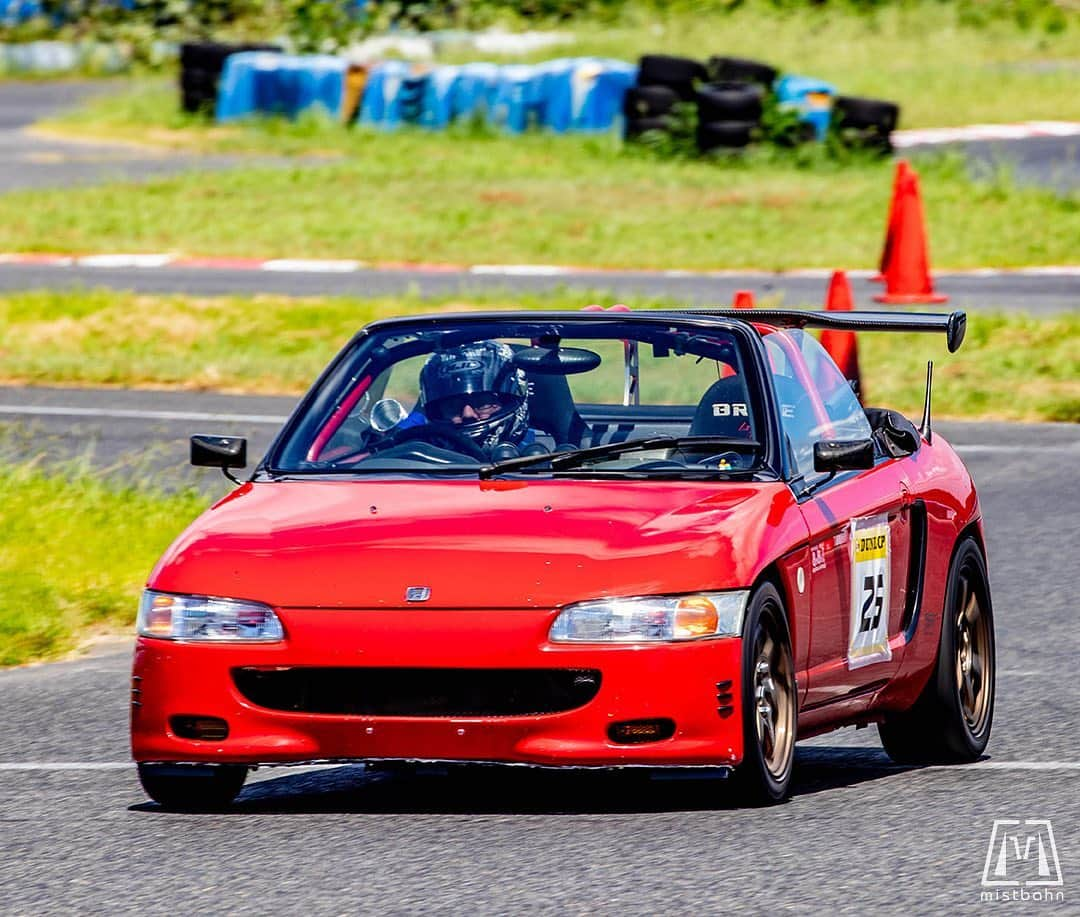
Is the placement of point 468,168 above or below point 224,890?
below

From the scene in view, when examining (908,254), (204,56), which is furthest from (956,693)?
(204,56)

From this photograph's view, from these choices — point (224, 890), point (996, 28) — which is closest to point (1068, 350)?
point (224, 890)

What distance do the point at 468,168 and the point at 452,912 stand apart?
26.4 metres

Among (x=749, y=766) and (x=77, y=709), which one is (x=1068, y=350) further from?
(x=749, y=766)

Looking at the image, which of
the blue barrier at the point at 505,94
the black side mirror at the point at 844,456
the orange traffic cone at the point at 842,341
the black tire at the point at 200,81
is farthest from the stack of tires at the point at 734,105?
the black side mirror at the point at 844,456

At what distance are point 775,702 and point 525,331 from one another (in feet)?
4.95

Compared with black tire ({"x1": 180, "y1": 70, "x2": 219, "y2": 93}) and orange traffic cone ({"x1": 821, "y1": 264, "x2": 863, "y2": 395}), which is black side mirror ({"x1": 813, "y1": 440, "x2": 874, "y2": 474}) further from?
black tire ({"x1": 180, "y1": 70, "x2": 219, "y2": 93})

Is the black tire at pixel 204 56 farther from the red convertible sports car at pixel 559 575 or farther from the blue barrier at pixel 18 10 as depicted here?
the red convertible sports car at pixel 559 575

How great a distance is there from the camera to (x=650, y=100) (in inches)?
1261

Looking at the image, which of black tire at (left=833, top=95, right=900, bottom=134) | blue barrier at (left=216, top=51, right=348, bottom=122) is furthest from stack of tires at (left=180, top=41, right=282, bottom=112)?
black tire at (left=833, top=95, right=900, bottom=134)

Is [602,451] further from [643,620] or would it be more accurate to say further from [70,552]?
[70,552]

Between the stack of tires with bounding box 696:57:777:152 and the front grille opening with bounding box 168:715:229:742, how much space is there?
25.4m

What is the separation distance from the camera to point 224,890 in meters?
5.55

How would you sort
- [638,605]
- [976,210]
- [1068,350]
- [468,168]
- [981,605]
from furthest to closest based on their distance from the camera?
[468,168]
[976,210]
[1068,350]
[981,605]
[638,605]
